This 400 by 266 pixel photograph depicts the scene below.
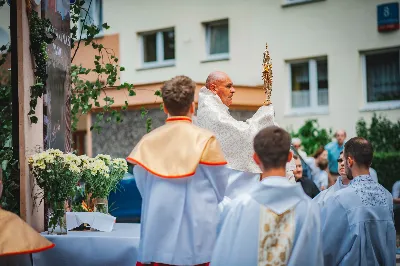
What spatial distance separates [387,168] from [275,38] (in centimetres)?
522

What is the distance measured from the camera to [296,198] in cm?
424

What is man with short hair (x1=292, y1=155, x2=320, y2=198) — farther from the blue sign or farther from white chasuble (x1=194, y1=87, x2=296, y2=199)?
the blue sign

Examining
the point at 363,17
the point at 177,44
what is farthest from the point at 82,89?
the point at 177,44

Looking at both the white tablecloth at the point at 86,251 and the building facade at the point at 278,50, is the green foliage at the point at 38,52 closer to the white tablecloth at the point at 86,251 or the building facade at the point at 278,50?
the white tablecloth at the point at 86,251

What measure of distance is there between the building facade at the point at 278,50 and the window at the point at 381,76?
23 millimetres

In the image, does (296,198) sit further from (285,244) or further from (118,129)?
(118,129)

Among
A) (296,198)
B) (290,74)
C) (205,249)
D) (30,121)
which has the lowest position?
(205,249)

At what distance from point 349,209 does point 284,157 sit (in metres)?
1.14

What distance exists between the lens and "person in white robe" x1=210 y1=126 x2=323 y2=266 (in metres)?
4.19

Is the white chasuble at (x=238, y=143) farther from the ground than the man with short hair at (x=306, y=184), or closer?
farther from the ground

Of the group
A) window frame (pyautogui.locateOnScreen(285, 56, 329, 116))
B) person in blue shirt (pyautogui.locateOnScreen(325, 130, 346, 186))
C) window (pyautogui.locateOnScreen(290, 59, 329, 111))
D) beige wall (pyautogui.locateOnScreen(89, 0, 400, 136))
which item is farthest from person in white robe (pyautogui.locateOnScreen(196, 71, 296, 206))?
window (pyautogui.locateOnScreen(290, 59, 329, 111))

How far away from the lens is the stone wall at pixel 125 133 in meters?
17.2

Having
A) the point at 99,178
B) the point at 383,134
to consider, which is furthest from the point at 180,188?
the point at 383,134

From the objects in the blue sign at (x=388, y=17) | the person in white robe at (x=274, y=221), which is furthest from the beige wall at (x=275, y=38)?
the person in white robe at (x=274, y=221)
